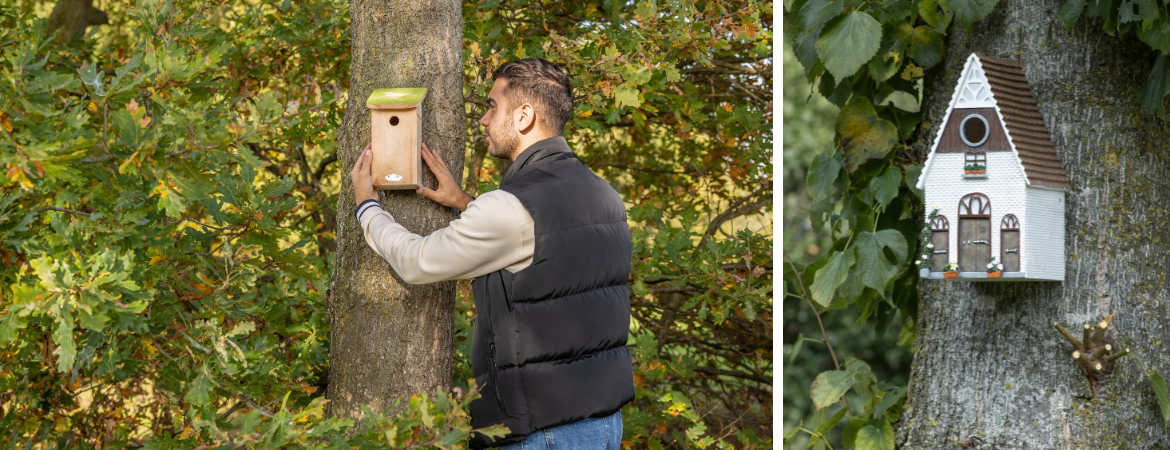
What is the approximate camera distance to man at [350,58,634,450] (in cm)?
177

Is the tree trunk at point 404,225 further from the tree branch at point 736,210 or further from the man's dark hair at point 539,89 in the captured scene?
the tree branch at point 736,210

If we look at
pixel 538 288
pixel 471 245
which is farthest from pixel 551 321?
pixel 471 245

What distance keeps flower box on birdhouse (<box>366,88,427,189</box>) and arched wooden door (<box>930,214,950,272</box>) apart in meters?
1.42

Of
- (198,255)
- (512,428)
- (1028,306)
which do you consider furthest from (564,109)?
(1028,306)

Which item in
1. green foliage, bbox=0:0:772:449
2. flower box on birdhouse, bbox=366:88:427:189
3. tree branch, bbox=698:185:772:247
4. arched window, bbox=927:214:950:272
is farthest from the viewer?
tree branch, bbox=698:185:772:247

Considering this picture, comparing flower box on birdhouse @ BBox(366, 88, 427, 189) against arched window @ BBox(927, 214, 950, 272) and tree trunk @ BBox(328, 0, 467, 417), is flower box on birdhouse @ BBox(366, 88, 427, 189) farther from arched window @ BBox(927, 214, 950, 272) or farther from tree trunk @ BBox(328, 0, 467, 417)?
arched window @ BBox(927, 214, 950, 272)

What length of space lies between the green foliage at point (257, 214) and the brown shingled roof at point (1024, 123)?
0.76 metres

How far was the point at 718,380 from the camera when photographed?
155 inches

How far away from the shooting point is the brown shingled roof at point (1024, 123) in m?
2.24

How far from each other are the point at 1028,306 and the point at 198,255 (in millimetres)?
2207

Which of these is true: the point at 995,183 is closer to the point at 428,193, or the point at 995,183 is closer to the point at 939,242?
the point at 939,242

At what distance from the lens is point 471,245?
1732 millimetres

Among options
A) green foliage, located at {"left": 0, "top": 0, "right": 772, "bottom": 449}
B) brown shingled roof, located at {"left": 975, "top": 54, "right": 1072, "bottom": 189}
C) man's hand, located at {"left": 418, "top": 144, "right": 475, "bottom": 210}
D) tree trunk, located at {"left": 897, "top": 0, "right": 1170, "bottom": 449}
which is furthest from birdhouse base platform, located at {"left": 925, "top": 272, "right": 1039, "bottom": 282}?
man's hand, located at {"left": 418, "top": 144, "right": 475, "bottom": 210}

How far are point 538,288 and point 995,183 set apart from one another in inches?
52.5
